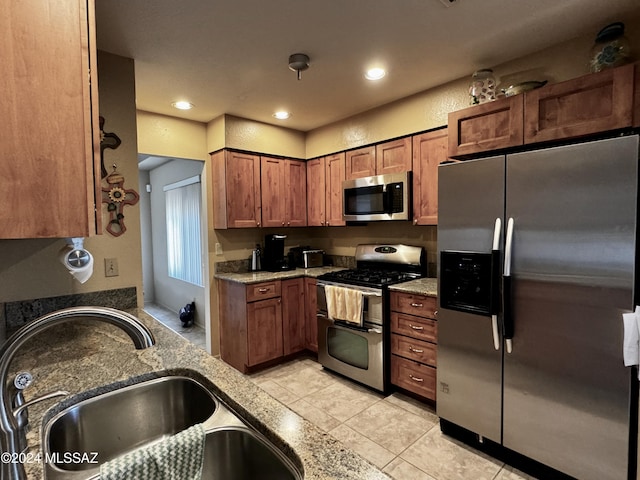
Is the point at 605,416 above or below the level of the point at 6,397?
below

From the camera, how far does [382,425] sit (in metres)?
2.38

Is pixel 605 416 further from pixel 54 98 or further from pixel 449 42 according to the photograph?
pixel 54 98

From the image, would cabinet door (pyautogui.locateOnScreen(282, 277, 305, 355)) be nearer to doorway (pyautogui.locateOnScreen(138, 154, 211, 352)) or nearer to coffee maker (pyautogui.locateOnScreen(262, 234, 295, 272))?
coffee maker (pyautogui.locateOnScreen(262, 234, 295, 272))

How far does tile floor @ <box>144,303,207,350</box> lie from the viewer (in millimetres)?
4285

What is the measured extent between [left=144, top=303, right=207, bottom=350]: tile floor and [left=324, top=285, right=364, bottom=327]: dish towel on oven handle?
1782mm

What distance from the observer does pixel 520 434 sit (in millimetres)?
1882

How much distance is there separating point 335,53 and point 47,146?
1.88 metres

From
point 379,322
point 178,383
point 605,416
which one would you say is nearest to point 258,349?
point 379,322

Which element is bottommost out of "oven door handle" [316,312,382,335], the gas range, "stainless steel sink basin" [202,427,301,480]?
"oven door handle" [316,312,382,335]

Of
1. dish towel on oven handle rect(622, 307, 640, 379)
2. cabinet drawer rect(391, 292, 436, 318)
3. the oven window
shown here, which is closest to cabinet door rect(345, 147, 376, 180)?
cabinet drawer rect(391, 292, 436, 318)

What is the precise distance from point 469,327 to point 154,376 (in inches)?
70.0

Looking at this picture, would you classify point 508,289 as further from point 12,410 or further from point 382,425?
point 12,410

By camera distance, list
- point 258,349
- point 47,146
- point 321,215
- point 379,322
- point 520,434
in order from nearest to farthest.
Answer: point 47,146 → point 520,434 → point 379,322 → point 258,349 → point 321,215

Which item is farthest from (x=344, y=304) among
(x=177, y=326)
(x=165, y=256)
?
(x=165, y=256)
